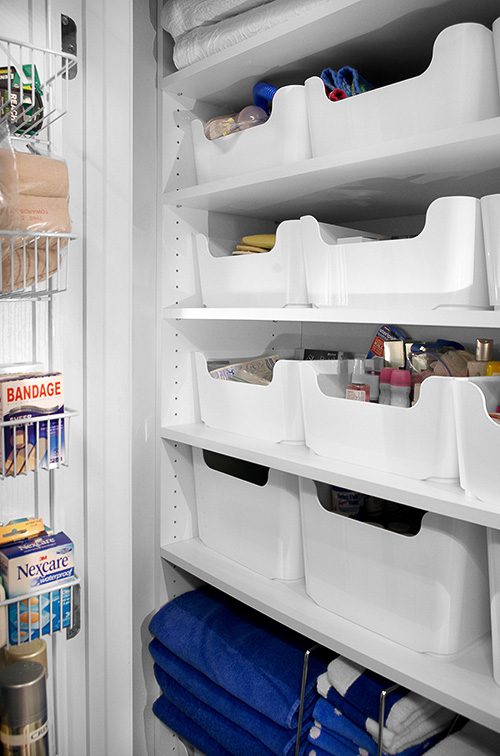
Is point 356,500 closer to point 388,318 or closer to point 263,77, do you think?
point 388,318

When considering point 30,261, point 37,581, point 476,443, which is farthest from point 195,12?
point 37,581

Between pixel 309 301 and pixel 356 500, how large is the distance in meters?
0.42

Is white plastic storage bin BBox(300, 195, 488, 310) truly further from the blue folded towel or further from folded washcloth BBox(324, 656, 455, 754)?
the blue folded towel

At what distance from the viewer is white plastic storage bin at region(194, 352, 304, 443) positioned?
1.20m

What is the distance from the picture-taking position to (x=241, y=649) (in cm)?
125

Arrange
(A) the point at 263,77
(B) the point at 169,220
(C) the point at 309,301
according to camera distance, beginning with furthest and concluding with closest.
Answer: (B) the point at 169,220
(A) the point at 263,77
(C) the point at 309,301

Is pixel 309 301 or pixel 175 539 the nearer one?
pixel 309 301

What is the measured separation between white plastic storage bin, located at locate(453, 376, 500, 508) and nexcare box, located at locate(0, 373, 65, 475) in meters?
0.60

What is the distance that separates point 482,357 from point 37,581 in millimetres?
794

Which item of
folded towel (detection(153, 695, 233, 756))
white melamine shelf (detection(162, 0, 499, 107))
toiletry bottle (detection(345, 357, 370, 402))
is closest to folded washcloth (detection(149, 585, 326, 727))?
folded towel (detection(153, 695, 233, 756))

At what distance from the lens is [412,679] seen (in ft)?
3.07

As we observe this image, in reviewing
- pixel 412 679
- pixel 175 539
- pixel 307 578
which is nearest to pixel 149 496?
pixel 175 539

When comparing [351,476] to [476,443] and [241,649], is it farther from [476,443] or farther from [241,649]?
[241,649]

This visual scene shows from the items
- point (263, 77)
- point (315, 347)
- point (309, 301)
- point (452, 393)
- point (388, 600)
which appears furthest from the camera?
point (315, 347)
